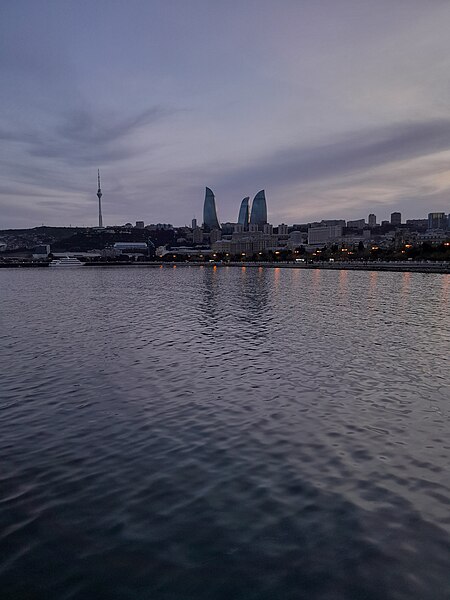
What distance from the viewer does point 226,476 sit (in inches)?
409

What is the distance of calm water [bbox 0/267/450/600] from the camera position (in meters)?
7.17

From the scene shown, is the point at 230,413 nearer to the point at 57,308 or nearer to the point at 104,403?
the point at 104,403

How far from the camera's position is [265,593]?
679 cm

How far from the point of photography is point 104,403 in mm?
15688

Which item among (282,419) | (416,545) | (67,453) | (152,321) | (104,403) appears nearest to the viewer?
(416,545)

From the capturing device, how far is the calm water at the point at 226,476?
7172mm

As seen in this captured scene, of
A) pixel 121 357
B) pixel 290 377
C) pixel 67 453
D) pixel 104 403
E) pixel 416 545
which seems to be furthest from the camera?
pixel 121 357

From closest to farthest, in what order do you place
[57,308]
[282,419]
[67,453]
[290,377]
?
1. [67,453]
2. [282,419]
3. [290,377]
4. [57,308]

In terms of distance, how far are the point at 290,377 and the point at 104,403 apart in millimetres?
7821

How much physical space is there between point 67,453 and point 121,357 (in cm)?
1172

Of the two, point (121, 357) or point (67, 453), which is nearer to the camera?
point (67, 453)

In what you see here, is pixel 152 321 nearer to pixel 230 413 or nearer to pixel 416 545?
pixel 230 413

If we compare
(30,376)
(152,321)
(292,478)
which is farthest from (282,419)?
(152,321)

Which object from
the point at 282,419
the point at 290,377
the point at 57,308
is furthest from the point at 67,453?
the point at 57,308
